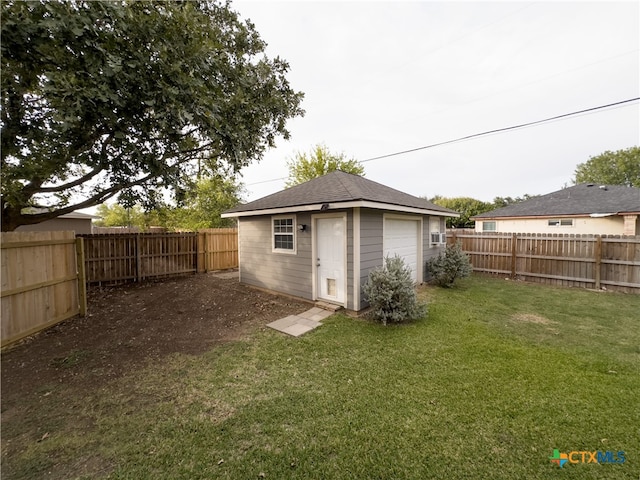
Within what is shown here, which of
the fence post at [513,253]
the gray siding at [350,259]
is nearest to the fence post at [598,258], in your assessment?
the fence post at [513,253]

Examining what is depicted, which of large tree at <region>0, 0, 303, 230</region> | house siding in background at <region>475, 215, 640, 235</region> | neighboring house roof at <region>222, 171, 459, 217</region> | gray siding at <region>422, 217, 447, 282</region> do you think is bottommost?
gray siding at <region>422, 217, 447, 282</region>

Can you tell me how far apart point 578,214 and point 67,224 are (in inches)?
1084

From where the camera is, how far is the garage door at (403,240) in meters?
6.98

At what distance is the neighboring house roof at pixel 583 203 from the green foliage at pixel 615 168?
23.6 m

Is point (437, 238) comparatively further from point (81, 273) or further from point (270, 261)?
point (81, 273)

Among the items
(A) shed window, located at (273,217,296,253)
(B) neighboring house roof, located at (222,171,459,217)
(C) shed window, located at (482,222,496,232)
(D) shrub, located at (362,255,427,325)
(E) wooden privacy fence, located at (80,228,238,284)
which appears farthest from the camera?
(C) shed window, located at (482,222,496,232)

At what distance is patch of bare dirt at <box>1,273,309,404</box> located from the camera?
348 cm

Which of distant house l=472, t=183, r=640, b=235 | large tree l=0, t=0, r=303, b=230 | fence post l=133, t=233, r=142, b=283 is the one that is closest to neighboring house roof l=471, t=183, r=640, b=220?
distant house l=472, t=183, r=640, b=235

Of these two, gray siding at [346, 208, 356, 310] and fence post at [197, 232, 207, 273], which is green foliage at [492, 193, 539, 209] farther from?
fence post at [197, 232, 207, 273]

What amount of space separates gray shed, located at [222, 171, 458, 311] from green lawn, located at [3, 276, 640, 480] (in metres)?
1.82

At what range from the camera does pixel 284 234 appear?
24.0ft

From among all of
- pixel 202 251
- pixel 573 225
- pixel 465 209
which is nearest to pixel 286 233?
pixel 202 251

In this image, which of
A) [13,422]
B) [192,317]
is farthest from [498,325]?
[13,422]

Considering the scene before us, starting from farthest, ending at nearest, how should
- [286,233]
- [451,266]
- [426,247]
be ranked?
1. [426,247]
2. [451,266]
3. [286,233]
